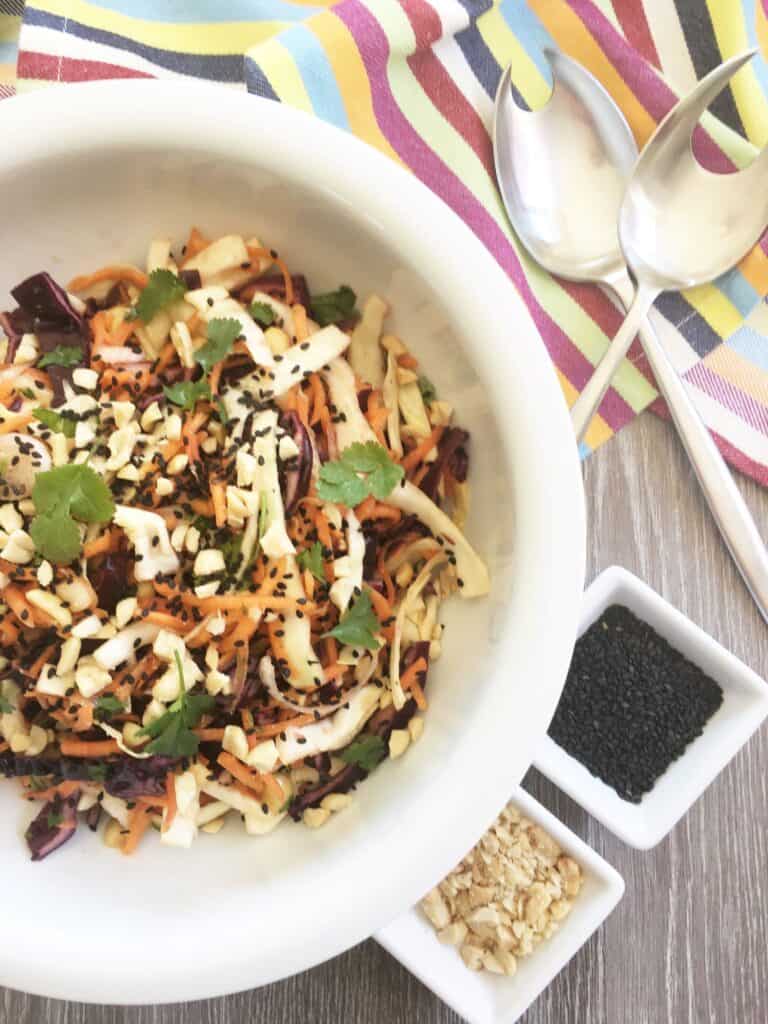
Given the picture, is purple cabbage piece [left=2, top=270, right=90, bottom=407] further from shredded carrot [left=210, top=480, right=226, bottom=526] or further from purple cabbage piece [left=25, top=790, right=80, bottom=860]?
purple cabbage piece [left=25, top=790, right=80, bottom=860]

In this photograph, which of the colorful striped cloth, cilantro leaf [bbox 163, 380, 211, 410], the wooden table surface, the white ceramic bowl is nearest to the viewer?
the white ceramic bowl

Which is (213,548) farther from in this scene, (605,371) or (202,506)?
(605,371)

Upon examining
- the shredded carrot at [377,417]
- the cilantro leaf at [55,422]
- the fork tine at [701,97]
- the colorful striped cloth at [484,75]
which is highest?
the fork tine at [701,97]

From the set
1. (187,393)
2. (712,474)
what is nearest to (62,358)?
(187,393)

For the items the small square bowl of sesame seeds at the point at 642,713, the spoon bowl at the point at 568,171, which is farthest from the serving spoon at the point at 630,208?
the small square bowl of sesame seeds at the point at 642,713

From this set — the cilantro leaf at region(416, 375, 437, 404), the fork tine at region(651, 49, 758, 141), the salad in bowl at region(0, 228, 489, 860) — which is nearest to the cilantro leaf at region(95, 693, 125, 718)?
the salad in bowl at region(0, 228, 489, 860)

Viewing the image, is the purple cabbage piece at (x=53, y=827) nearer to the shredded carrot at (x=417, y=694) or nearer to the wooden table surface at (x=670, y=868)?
the shredded carrot at (x=417, y=694)
